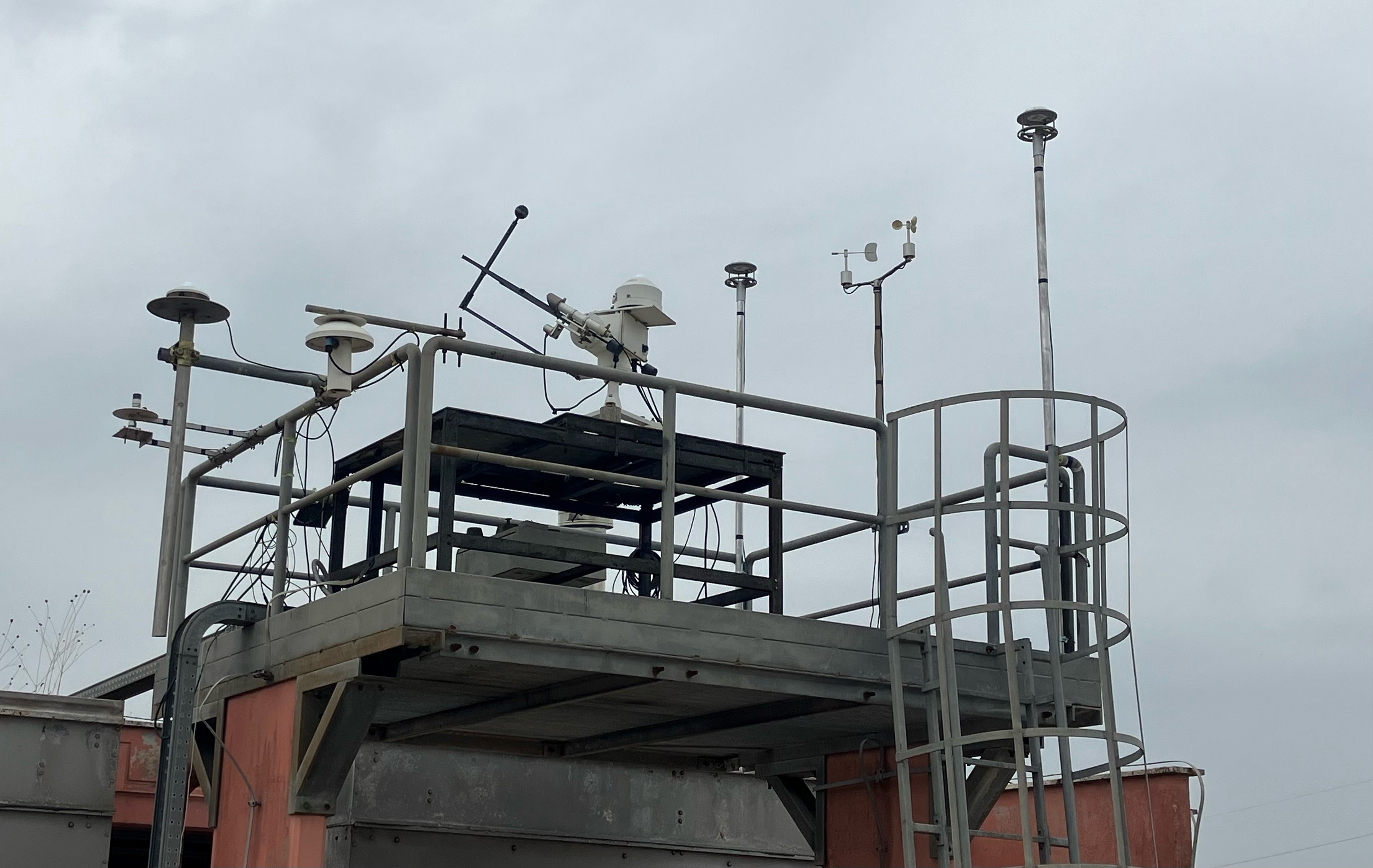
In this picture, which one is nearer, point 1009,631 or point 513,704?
point 1009,631

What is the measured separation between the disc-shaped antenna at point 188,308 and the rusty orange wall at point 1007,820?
5797 millimetres

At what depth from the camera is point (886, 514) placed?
9.63 m

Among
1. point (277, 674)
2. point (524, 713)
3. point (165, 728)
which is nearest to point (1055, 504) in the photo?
point (524, 713)

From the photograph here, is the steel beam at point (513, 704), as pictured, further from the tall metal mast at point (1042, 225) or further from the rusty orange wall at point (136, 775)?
the tall metal mast at point (1042, 225)

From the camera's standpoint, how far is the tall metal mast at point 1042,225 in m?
17.8

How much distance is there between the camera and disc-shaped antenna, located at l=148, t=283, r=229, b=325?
1247cm

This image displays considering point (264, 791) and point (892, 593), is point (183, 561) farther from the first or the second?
point (892, 593)

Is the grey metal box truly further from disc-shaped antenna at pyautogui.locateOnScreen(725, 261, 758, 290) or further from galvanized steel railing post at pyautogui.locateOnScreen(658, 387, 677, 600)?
disc-shaped antenna at pyautogui.locateOnScreen(725, 261, 758, 290)

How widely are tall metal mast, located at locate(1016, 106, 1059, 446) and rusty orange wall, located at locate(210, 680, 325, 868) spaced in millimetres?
9990

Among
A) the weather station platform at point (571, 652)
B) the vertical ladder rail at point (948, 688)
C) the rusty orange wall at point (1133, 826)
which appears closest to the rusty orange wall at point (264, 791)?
the weather station platform at point (571, 652)

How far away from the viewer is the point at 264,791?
8977mm

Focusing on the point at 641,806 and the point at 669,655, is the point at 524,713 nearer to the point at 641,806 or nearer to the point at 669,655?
the point at 669,655

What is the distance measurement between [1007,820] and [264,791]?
7061mm

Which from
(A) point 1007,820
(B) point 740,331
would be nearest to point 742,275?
(B) point 740,331
